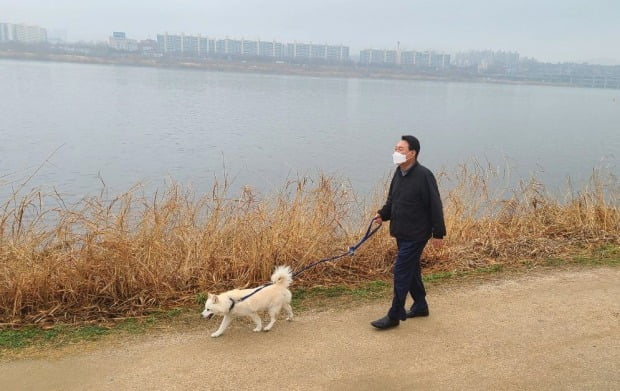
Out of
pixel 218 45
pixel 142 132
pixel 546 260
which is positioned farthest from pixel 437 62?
pixel 546 260

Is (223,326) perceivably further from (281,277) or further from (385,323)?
(385,323)

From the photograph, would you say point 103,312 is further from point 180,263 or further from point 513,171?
point 513,171

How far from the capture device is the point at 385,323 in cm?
495

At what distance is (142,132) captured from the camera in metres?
25.2

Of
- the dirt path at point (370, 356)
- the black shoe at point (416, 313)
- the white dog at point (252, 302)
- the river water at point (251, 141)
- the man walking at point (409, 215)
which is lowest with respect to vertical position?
the river water at point (251, 141)

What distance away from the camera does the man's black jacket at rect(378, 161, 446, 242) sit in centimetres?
470

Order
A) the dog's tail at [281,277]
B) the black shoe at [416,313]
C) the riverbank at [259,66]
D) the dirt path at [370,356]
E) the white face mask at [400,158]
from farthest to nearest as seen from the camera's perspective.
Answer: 1. the riverbank at [259,66]
2. the black shoe at [416,313]
3. the dog's tail at [281,277]
4. the white face mask at [400,158]
5. the dirt path at [370,356]


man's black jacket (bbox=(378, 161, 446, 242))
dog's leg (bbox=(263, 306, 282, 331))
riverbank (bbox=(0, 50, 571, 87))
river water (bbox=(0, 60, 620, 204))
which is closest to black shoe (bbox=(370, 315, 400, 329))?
man's black jacket (bbox=(378, 161, 446, 242))

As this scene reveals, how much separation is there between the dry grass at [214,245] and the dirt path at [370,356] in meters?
0.96

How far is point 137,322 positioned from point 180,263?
1049 mm

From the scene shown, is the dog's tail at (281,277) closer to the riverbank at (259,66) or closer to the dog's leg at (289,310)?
the dog's leg at (289,310)

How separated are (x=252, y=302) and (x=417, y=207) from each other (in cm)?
163

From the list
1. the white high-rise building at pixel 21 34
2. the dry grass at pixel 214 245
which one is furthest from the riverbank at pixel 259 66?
the dry grass at pixel 214 245

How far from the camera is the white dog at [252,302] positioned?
15.4ft
